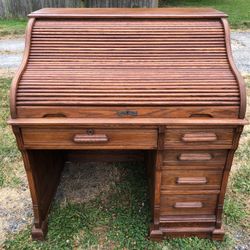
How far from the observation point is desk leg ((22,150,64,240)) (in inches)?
84.7

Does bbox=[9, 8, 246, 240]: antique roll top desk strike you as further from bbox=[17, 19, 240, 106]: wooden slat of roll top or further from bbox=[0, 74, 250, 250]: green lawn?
bbox=[0, 74, 250, 250]: green lawn

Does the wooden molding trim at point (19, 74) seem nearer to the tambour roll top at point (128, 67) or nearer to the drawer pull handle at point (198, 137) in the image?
the tambour roll top at point (128, 67)

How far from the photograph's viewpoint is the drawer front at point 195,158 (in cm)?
208

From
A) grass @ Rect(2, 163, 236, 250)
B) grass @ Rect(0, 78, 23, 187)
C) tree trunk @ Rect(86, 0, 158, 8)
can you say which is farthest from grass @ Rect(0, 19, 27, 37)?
grass @ Rect(2, 163, 236, 250)

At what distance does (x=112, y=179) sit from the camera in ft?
10.1

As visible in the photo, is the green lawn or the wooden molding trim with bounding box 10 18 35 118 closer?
the wooden molding trim with bounding box 10 18 35 118

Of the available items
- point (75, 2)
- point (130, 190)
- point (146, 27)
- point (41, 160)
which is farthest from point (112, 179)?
point (75, 2)

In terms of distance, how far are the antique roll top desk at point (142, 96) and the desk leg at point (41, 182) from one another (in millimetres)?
11

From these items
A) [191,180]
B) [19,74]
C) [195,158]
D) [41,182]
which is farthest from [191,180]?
[19,74]

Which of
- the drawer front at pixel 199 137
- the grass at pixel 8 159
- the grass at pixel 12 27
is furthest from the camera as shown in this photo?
the grass at pixel 12 27

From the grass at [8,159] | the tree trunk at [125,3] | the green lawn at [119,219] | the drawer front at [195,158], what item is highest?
the drawer front at [195,158]

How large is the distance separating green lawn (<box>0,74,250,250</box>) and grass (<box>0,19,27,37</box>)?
19.0ft

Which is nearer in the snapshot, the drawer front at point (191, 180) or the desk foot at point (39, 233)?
the drawer front at point (191, 180)

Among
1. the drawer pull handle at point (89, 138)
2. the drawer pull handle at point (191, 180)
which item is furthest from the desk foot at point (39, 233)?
the drawer pull handle at point (191, 180)
